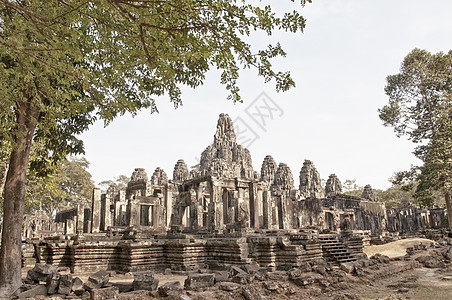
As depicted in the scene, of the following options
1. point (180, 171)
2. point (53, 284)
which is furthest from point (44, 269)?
point (180, 171)

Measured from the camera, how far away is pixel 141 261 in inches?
456

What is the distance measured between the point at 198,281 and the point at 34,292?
3275 millimetres

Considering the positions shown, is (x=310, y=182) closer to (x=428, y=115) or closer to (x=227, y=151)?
(x=227, y=151)

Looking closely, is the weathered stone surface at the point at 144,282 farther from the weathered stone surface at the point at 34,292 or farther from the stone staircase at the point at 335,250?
the stone staircase at the point at 335,250

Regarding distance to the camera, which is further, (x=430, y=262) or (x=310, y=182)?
(x=310, y=182)

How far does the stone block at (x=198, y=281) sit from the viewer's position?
7289 millimetres

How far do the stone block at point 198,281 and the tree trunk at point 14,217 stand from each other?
3.74 metres

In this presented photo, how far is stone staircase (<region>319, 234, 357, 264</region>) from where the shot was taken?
12.6 m

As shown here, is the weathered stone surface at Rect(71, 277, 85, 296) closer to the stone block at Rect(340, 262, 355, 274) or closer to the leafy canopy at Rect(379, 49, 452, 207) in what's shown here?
the stone block at Rect(340, 262, 355, 274)

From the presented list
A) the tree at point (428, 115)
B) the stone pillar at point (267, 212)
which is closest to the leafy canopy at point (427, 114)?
the tree at point (428, 115)

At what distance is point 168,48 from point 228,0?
4.04 feet

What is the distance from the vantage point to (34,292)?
6.52 m

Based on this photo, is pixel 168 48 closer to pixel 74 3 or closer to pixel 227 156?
pixel 74 3

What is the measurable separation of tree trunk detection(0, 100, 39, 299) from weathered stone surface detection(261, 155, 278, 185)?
40.6 metres
